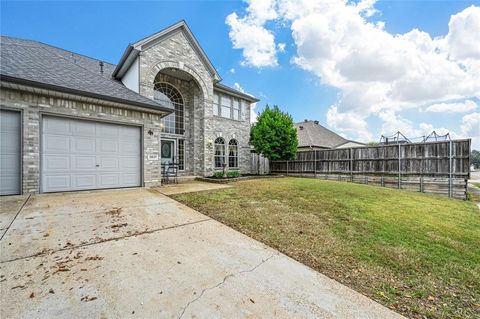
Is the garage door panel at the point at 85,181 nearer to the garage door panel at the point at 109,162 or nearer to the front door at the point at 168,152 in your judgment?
the garage door panel at the point at 109,162

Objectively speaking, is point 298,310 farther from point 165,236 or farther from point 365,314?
point 165,236

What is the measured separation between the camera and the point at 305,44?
527 inches

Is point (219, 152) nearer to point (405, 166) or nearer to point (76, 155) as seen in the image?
point (76, 155)

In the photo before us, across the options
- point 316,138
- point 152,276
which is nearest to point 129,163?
point 152,276

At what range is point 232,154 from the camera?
15.1 meters

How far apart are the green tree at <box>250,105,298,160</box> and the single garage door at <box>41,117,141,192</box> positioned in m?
8.42

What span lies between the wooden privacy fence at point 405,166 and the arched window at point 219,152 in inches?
255

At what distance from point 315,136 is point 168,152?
1586 cm

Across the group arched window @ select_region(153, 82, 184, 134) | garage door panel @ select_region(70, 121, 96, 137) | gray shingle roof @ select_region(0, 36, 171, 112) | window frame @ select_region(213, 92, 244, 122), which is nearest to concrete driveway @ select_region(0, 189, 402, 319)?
garage door panel @ select_region(70, 121, 96, 137)

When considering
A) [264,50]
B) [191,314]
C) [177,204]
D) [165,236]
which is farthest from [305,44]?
[191,314]

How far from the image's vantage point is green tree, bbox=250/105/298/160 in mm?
14266

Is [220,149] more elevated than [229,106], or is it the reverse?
[229,106]

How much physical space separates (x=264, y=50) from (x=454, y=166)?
13.1 metres

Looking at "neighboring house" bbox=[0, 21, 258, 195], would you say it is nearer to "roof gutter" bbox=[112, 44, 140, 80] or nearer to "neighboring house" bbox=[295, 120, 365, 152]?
"roof gutter" bbox=[112, 44, 140, 80]
